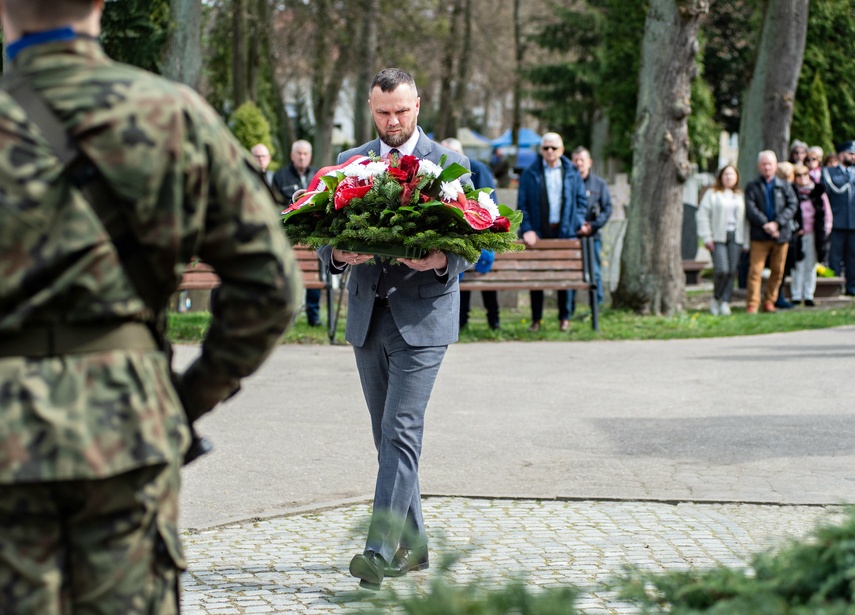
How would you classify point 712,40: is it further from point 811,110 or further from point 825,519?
point 825,519

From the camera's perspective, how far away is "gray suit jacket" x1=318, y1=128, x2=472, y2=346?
5566mm

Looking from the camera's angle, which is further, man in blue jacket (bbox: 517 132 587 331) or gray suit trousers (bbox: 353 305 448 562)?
man in blue jacket (bbox: 517 132 587 331)

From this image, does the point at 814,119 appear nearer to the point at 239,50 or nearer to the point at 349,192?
the point at 239,50

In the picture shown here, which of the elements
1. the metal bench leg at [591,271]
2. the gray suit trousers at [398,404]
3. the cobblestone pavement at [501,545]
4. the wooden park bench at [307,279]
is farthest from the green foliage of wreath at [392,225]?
the metal bench leg at [591,271]

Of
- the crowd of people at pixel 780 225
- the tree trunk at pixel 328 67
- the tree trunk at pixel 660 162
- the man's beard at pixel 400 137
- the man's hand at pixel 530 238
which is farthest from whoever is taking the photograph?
the tree trunk at pixel 328 67

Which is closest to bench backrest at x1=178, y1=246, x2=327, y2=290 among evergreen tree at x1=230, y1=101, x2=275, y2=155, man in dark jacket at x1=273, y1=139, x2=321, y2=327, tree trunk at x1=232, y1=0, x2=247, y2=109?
man in dark jacket at x1=273, y1=139, x2=321, y2=327

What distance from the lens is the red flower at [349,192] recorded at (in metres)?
5.79

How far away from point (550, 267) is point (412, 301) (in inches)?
392

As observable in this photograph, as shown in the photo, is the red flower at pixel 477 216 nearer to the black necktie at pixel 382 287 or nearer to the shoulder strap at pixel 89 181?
the black necktie at pixel 382 287

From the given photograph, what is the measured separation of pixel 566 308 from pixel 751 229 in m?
4.11

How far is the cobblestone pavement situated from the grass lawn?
311 inches

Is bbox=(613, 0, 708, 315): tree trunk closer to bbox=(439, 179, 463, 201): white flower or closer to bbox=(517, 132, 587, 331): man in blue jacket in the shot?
bbox=(517, 132, 587, 331): man in blue jacket

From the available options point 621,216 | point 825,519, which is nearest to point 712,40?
point 621,216

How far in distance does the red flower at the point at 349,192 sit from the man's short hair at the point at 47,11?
3220 millimetres
